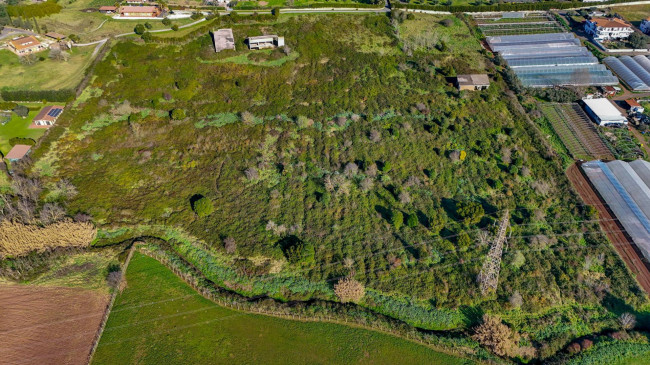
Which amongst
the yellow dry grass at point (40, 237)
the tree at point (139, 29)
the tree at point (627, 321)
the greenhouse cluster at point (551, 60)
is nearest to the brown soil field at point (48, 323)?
the yellow dry grass at point (40, 237)

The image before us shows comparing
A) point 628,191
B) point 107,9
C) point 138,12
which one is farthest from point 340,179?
point 107,9

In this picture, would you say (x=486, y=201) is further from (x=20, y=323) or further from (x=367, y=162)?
(x=20, y=323)

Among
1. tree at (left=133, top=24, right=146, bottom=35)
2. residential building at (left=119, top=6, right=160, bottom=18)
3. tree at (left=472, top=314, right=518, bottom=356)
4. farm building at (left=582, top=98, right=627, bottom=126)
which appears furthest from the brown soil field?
farm building at (left=582, top=98, right=627, bottom=126)

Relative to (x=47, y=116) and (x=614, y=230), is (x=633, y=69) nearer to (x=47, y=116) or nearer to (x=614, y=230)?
(x=614, y=230)

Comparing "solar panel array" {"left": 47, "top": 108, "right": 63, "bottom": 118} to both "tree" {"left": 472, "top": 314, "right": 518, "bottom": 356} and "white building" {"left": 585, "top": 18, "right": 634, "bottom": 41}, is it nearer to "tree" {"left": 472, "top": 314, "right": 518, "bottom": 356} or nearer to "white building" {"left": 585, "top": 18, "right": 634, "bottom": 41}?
"tree" {"left": 472, "top": 314, "right": 518, "bottom": 356}

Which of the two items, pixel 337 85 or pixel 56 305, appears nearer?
pixel 56 305

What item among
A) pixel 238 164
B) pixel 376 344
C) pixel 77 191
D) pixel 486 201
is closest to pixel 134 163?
pixel 77 191

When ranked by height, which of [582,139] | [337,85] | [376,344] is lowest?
[376,344]
